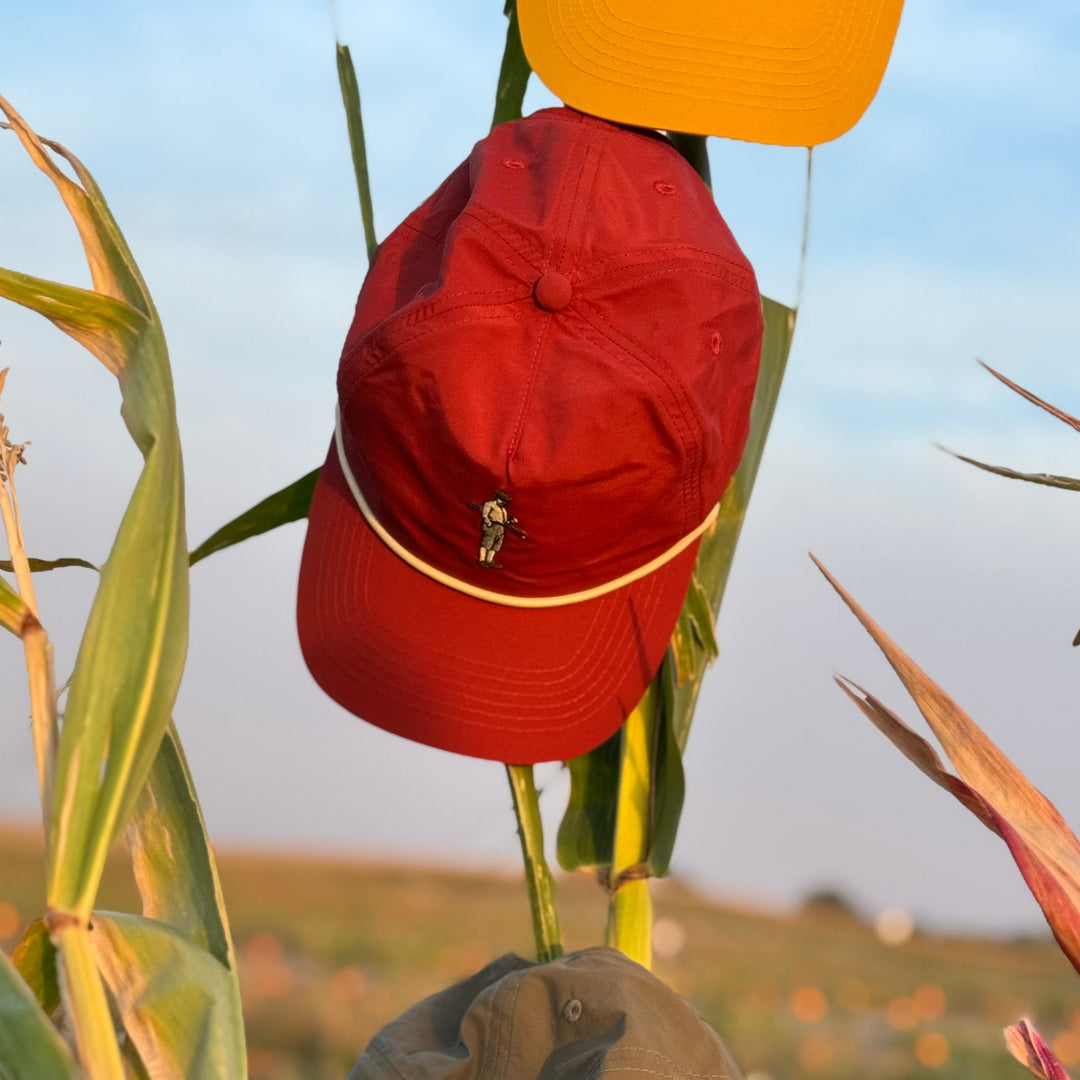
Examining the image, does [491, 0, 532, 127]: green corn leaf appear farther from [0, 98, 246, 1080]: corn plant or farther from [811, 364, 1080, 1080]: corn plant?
[811, 364, 1080, 1080]: corn plant

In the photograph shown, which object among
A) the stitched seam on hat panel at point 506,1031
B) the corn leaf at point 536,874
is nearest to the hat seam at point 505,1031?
the stitched seam on hat panel at point 506,1031

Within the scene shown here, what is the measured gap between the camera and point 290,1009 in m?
2.61

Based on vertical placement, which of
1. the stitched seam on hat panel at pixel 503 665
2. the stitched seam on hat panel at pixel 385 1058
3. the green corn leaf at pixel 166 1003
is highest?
the green corn leaf at pixel 166 1003

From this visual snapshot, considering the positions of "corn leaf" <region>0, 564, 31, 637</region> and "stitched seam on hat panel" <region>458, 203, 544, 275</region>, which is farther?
"stitched seam on hat panel" <region>458, 203, 544, 275</region>

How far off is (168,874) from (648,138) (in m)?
0.38

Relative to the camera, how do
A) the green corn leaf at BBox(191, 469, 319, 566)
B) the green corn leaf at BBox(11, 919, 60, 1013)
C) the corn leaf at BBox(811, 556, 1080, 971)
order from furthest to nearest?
the green corn leaf at BBox(191, 469, 319, 566) < the green corn leaf at BBox(11, 919, 60, 1013) < the corn leaf at BBox(811, 556, 1080, 971)

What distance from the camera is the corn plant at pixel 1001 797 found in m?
0.24

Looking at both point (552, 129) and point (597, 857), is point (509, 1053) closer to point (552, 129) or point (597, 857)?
point (597, 857)

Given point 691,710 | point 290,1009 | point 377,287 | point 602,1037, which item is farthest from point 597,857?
point 290,1009

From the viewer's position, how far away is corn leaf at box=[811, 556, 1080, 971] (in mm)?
243

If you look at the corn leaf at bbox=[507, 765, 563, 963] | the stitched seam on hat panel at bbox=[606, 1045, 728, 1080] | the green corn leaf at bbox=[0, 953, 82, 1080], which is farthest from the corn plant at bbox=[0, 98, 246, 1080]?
the corn leaf at bbox=[507, 765, 563, 963]

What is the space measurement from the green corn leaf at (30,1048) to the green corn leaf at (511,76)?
0.49 m

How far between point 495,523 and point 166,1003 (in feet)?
0.87

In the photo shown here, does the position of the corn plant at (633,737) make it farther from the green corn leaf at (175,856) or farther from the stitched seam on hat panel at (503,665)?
the green corn leaf at (175,856)
